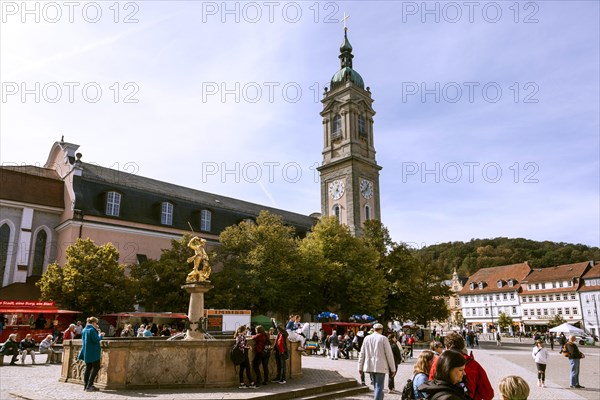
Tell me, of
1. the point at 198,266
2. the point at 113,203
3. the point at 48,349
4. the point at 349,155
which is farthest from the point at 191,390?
the point at 349,155

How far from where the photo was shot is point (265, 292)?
34594 mm

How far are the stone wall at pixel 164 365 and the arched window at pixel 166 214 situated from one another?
32.3m

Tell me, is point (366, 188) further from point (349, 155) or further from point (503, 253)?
point (503, 253)

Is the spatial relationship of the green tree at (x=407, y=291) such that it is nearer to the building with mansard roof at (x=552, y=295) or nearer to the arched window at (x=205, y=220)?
the arched window at (x=205, y=220)

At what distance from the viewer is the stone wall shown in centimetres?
1120

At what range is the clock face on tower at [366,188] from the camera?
57.2 metres

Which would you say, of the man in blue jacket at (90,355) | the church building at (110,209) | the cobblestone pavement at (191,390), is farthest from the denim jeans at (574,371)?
the church building at (110,209)

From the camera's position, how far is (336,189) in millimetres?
57969

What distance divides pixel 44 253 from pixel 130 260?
6.60 meters

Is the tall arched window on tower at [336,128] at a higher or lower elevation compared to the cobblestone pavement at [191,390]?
higher

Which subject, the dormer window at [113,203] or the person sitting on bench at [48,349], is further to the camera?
the dormer window at [113,203]

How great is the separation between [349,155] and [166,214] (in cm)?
2344

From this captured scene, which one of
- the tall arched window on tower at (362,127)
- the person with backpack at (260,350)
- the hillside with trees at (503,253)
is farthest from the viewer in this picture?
the hillside with trees at (503,253)

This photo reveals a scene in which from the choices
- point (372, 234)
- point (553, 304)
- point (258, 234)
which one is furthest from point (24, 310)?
point (553, 304)
